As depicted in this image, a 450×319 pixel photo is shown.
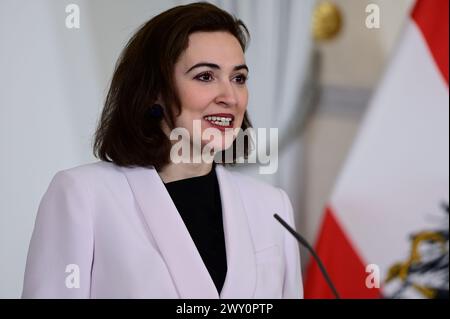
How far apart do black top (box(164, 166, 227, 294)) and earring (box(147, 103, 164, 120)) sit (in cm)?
12

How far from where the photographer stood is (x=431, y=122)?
5.88 ft

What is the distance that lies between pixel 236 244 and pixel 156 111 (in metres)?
0.27

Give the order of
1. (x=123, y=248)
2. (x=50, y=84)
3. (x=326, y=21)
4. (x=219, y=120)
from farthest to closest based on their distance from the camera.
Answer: (x=326, y=21)
(x=50, y=84)
(x=219, y=120)
(x=123, y=248)

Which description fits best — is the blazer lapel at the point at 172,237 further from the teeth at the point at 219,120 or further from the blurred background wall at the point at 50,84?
the blurred background wall at the point at 50,84

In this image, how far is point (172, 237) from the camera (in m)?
1.10

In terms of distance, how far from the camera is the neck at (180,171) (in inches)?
47.9

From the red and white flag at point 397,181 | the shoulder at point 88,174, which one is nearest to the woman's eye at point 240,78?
the shoulder at point 88,174

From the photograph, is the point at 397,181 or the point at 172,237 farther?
the point at 397,181

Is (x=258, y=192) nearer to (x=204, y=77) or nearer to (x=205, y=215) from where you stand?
(x=205, y=215)

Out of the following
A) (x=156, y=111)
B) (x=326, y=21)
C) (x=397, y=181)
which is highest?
(x=326, y=21)

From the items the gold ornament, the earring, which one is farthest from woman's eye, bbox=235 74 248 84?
the gold ornament

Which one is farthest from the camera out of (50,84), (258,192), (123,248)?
(50,84)

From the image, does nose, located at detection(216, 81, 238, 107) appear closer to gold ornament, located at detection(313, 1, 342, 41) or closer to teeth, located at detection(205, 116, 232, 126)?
teeth, located at detection(205, 116, 232, 126)

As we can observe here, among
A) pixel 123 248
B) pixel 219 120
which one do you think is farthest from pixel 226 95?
pixel 123 248
